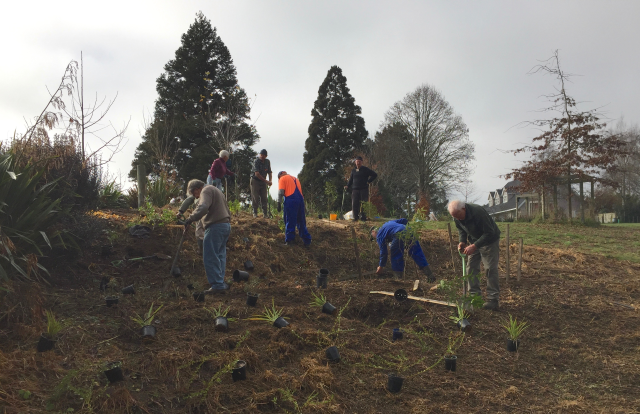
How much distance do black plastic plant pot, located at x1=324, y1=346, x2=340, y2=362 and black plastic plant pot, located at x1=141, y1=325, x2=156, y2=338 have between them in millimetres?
1570

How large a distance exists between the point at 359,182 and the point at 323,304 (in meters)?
6.22

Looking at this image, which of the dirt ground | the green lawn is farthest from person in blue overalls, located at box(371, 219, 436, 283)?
the green lawn

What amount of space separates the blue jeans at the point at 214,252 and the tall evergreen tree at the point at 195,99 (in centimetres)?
1740

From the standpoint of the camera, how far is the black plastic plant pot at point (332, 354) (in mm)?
3639

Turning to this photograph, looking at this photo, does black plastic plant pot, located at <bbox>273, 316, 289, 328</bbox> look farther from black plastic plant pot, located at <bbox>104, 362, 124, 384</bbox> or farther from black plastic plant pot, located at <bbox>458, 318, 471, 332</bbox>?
black plastic plant pot, located at <bbox>458, 318, 471, 332</bbox>

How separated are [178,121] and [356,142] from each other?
11136 millimetres

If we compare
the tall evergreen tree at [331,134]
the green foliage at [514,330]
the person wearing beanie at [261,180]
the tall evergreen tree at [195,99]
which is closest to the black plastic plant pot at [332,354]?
the green foliage at [514,330]

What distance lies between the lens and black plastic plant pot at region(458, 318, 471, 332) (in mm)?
4449

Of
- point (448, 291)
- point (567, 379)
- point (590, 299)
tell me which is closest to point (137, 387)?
point (448, 291)

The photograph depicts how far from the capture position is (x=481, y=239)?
16.5 ft

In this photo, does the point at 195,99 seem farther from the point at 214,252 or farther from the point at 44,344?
the point at 44,344

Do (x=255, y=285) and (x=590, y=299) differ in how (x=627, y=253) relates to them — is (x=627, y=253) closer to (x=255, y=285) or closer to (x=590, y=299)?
(x=590, y=299)

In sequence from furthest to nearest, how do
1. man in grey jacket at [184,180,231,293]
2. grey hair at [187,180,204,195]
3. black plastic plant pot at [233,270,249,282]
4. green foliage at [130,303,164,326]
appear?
black plastic plant pot at [233,270,249,282]
grey hair at [187,180,204,195]
man in grey jacket at [184,180,231,293]
green foliage at [130,303,164,326]

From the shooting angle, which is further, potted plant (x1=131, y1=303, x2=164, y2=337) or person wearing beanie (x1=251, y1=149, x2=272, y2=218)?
person wearing beanie (x1=251, y1=149, x2=272, y2=218)
